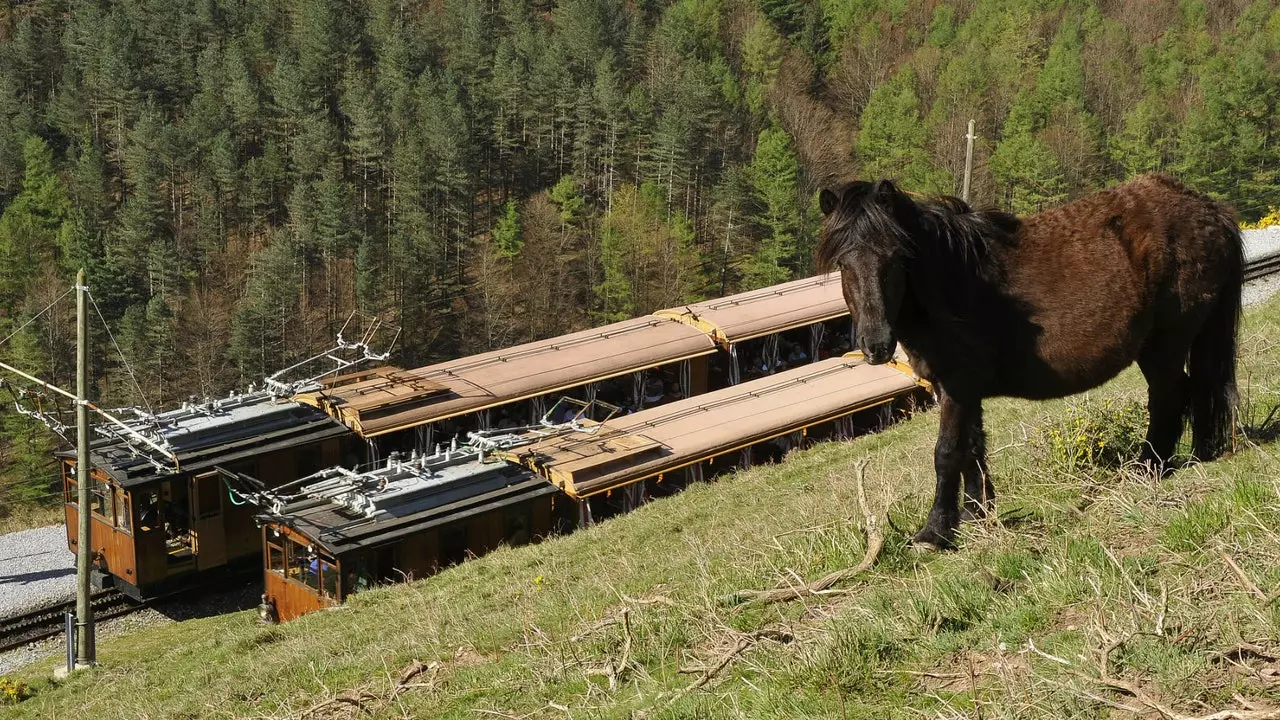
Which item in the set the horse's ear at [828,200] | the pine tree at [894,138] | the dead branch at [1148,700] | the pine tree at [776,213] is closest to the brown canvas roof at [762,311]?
the horse's ear at [828,200]

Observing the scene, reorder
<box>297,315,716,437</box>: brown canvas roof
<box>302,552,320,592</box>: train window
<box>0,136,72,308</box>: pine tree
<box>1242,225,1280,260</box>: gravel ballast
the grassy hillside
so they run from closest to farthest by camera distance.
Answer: the grassy hillside → <box>302,552,320,592</box>: train window → <box>297,315,716,437</box>: brown canvas roof → <box>1242,225,1280,260</box>: gravel ballast → <box>0,136,72,308</box>: pine tree

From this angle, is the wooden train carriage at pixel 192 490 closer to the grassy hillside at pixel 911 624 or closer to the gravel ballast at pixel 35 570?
the gravel ballast at pixel 35 570

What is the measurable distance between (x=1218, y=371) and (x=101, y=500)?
1938 centimetres

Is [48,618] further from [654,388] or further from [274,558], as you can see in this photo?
[654,388]

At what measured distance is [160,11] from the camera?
80.8m

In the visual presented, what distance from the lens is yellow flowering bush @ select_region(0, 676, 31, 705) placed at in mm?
17000

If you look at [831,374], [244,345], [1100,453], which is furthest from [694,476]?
[244,345]

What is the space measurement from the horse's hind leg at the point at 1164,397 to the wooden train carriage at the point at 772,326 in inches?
672

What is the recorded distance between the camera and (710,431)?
818 inches

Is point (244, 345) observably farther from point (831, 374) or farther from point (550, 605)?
point (550, 605)

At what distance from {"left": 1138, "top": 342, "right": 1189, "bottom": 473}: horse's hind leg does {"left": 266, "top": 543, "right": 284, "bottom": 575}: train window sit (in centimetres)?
1432

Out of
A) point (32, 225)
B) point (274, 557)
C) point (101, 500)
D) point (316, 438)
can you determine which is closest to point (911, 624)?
point (274, 557)

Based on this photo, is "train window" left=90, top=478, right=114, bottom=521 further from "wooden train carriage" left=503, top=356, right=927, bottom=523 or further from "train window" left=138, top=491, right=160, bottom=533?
"wooden train carriage" left=503, top=356, right=927, bottom=523

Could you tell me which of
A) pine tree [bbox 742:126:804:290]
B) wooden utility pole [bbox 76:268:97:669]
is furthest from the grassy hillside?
pine tree [bbox 742:126:804:290]
